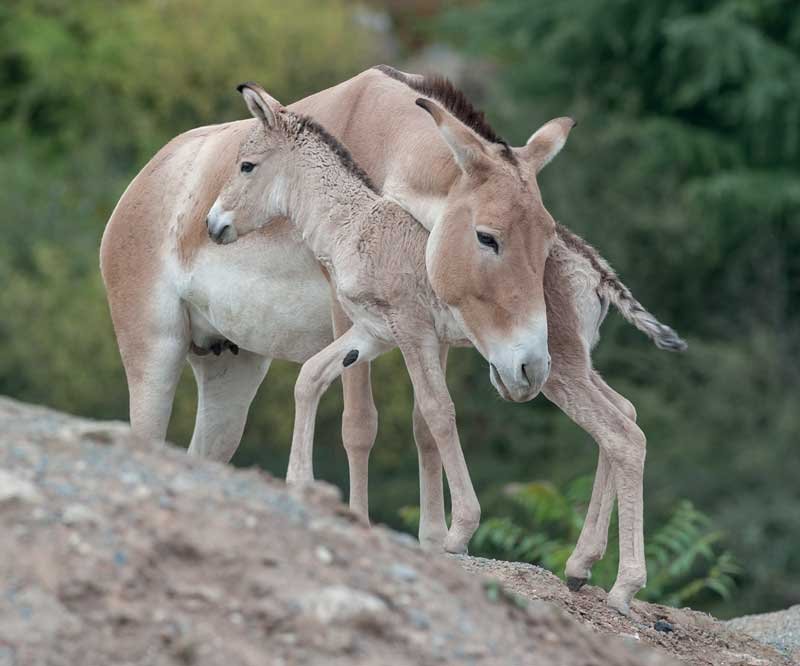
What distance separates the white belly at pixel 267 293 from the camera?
8422mm

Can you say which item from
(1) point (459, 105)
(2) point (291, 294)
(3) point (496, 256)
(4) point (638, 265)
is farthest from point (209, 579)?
(4) point (638, 265)

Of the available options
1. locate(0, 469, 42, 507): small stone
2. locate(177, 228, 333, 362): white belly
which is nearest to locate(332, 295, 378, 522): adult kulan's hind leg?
locate(177, 228, 333, 362): white belly

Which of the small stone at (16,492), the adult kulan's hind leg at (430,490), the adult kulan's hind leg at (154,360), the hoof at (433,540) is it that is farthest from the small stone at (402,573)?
the adult kulan's hind leg at (154,360)

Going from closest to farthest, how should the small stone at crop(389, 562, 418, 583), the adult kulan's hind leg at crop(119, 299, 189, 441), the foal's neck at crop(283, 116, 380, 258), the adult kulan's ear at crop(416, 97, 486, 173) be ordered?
the small stone at crop(389, 562, 418, 583)
the adult kulan's ear at crop(416, 97, 486, 173)
the foal's neck at crop(283, 116, 380, 258)
the adult kulan's hind leg at crop(119, 299, 189, 441)

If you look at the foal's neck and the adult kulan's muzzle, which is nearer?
the adult kulan's muzzle

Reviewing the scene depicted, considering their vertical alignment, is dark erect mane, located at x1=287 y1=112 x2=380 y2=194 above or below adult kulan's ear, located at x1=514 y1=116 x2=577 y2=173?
below

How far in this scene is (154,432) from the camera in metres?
9.34

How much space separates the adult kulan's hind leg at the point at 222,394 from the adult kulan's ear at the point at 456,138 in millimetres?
3027

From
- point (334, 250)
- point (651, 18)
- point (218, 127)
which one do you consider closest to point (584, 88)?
point (651, 18)

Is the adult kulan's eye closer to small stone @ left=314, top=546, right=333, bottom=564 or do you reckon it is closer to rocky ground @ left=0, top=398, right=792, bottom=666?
rocky ground @ left=0, top=398, right=792, bottom=666

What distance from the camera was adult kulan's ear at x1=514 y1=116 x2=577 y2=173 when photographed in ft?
24.2

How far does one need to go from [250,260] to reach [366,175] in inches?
35.8

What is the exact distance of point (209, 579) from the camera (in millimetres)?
4617

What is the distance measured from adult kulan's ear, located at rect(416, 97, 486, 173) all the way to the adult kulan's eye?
0.36m
